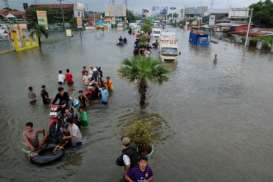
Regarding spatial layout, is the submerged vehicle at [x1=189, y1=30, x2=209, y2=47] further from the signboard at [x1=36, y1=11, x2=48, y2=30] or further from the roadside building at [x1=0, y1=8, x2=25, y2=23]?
the roadside building at [x1=0, y1=8, x2=25, y2=23]

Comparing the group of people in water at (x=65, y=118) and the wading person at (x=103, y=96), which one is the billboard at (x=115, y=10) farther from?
the wading person at (x=103, y=96)

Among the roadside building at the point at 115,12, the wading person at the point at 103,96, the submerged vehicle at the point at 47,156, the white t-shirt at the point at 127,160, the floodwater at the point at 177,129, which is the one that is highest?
the roadside building at the point at 115,12

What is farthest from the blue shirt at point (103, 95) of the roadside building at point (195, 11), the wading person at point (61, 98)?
the roadside building at point (195, 11)

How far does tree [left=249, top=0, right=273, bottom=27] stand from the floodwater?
42744 mm

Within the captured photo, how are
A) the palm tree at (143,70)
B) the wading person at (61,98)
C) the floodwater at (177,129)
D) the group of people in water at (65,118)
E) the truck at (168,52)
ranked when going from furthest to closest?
the truck at (168,52), the palm tree at (143,70), the wading person at (61,98), the group of people in water at (65,118), the floodwater at (177,129)

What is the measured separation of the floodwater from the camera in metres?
6.91

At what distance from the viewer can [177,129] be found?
9578 millimetres

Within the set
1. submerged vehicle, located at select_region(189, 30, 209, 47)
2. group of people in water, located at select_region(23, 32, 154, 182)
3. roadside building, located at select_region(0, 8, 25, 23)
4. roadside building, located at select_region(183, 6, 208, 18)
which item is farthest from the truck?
roadside building, located at select_region(183, 6, 208, 18)

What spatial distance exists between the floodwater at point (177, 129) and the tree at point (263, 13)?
140ft

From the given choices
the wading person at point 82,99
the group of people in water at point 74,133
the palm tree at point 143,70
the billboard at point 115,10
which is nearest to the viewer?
the group of people in water at point 74,133

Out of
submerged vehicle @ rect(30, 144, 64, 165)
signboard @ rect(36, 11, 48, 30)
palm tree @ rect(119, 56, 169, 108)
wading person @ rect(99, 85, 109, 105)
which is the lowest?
submerged vehicle @ rect(30, 144, 64, 165)

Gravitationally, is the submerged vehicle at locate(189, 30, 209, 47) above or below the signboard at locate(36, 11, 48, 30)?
below

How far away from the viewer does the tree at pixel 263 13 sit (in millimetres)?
53438

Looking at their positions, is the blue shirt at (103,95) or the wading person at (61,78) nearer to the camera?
the blue shirt at (103,95)
